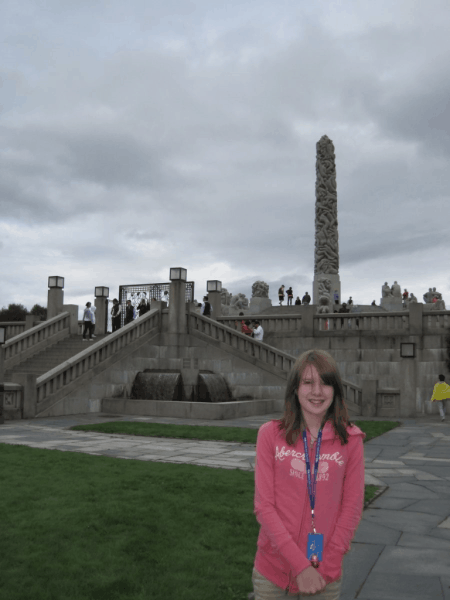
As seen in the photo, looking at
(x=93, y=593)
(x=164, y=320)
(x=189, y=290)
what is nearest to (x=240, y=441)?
(x=93, y=593)

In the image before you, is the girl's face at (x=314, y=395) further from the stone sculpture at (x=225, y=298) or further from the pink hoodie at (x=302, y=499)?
the stone sculpture at (x=225, y=298)

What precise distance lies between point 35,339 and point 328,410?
74.4 ft

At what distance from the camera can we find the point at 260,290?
44688mm

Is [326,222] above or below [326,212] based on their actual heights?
below

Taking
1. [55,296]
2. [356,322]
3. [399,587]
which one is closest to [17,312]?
[55,296]

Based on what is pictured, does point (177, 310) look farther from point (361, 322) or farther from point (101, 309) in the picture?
point (361, 322)

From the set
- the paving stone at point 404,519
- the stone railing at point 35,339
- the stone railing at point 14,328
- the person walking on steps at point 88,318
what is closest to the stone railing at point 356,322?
the person walking on steps at point 88,318

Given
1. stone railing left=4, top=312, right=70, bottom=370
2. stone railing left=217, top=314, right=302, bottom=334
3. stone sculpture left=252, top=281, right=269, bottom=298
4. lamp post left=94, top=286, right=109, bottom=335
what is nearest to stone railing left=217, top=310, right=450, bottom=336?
stone railing left=217, top=314, right=302, bottom=334

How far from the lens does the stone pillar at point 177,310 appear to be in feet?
80.5

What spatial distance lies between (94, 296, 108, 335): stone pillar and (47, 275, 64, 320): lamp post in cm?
163

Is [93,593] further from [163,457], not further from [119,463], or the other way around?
[163,457]

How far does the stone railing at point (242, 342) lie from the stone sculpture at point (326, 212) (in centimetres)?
2460

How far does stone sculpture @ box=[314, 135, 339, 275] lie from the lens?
156ft

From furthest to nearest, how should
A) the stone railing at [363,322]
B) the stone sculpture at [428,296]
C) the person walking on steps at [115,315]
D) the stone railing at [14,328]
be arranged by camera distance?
the stone sculpture at [428,296] → the stone railing at [14,328] → the person walking on steps at [115,315] → the stone railing at [363,322]
